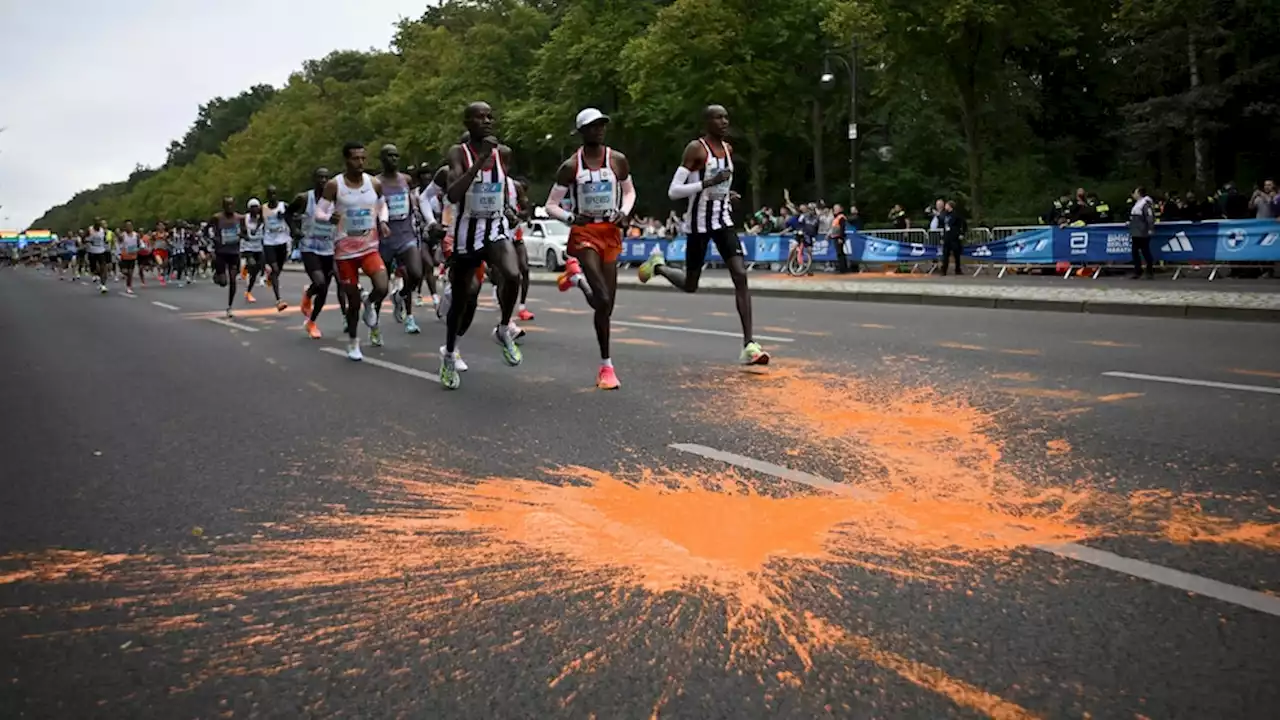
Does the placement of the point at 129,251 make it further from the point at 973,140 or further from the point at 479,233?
the point at 479,233

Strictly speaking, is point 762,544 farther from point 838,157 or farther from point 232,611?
point 838,157

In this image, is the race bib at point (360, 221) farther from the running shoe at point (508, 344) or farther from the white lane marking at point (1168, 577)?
the white lane marking at point (1168, 577)

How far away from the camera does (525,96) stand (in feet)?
178

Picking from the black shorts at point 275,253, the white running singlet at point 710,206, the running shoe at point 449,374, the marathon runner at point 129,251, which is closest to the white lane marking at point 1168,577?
the running shoe at point 449,374

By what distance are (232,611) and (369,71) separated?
78826 mm

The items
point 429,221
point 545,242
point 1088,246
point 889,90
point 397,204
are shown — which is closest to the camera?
point 429,221

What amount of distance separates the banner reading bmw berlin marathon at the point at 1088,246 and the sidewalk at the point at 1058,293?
0.58 m

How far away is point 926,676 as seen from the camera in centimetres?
300

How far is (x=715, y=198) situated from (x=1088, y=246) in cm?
1453

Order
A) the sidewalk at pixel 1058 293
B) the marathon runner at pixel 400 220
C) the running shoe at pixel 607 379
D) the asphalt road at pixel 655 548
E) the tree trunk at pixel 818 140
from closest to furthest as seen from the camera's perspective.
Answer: the asphalt road at pixel 655 548, the running shoe at pixel 607 379, the marathon runner at pixel 400 220, the sidewalk at pixel 1058 293, the tree trunk at pixel 818 140

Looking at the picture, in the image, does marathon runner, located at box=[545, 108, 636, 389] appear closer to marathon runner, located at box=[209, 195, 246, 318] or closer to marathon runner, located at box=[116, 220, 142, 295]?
marathon runner, located at box=[209, 195, 246, 318]

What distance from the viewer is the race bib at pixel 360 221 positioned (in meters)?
10.5

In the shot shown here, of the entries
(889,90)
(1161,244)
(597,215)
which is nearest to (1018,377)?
(597,215)

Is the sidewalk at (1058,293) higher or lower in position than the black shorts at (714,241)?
lower
